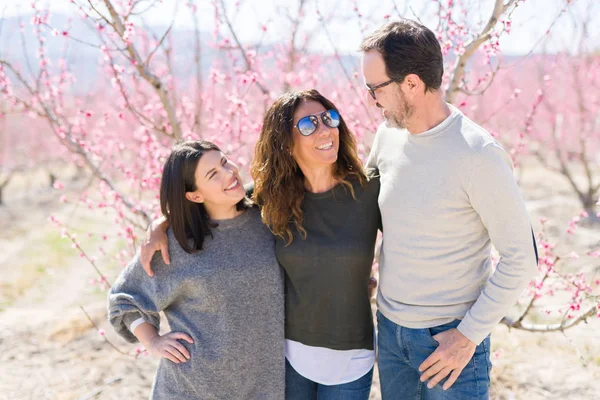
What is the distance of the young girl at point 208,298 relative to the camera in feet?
7.35

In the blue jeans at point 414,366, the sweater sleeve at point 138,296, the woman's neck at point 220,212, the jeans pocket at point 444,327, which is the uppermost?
the woman's neck at point 220,212

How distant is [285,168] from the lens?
235 centimetres

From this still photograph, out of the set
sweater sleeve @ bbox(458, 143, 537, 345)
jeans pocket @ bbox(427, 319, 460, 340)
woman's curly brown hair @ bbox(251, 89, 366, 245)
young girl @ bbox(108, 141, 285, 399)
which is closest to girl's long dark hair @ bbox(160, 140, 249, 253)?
young girl @ bbox(108, 141, 285, 399)

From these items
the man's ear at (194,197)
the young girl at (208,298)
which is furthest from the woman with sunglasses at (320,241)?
the man's ear at (194,197)

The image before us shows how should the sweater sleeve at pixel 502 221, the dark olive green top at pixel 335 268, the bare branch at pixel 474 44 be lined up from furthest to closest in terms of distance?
the bare branch at pixel 474 44 → the dark olive green top at pixel 335 268 → the sweater sleeve at pixel 502 221

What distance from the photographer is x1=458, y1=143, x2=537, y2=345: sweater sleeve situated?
172cm

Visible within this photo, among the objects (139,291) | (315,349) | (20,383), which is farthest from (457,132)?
(20,383)

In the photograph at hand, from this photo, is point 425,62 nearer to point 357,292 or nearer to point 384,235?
point 384,235

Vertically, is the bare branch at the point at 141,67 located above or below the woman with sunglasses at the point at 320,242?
above

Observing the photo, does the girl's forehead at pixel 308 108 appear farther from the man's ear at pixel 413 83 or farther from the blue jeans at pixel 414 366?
the blue jeans at pixel 414 366

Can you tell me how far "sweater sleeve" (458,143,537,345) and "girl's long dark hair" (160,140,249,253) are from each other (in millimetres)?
1099

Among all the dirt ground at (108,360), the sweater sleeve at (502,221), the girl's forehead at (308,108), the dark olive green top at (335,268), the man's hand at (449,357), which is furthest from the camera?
the dirt ground at (108,360)

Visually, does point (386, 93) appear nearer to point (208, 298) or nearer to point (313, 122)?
point (313, 122)

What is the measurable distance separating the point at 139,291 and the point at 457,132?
1448 millimetres
